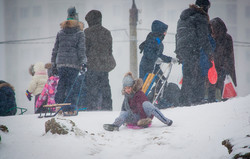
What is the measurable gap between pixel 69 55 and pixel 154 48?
7.42 feet

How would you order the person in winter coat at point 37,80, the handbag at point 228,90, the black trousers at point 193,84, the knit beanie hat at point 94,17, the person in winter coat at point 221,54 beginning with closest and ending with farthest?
the black trousers at point 193,84 → the handbag at point 228,90 → the person in winter coat at point 221,54 → the knit beanie hat at point 94,17 → the person in winter coat at point 37,80

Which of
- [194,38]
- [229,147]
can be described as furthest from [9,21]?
[229,147]

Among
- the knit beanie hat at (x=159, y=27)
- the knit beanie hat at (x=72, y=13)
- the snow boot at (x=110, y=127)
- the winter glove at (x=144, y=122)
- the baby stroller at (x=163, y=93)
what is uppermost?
the knit beanie hat at (x=72, y=13)

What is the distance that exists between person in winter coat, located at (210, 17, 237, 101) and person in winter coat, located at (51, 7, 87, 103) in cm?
343

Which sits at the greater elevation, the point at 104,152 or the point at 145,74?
the point at 145,74

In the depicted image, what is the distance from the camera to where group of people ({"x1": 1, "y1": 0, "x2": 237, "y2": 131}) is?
21.0ft

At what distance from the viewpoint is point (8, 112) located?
6.74 m

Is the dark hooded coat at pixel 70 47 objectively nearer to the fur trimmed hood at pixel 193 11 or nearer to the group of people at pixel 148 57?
the group of people at pixel 148 57

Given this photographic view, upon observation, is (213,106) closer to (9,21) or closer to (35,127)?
(35,127)

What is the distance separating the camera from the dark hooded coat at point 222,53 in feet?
23.0

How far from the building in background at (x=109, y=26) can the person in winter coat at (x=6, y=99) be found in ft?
95.5

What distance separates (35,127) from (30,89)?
3647mm

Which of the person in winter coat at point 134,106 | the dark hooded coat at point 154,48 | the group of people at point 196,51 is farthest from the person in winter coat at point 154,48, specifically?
the person in winter coat at point 134,106

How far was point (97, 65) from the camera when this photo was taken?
283 inches
